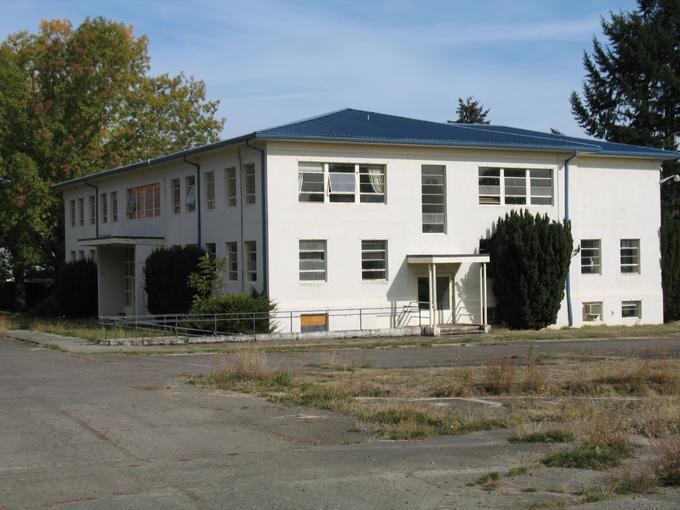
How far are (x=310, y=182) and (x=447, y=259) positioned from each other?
18.8 ft

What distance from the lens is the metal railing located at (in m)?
32.7

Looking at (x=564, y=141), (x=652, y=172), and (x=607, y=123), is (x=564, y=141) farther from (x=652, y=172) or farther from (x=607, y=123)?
(x=607, y=123)

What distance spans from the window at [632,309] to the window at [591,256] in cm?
198

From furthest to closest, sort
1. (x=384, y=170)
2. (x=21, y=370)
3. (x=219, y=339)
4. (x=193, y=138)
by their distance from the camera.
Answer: (x=193, y=138)
(x=384, y=170)
(x=219, y=339)
(x=21, y=370)

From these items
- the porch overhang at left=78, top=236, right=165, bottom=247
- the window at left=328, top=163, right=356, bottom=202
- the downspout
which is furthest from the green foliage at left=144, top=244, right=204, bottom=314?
the window at left=328, top=163, right=356, bottom=202

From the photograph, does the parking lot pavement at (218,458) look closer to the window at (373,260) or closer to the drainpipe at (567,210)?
the window at (373,260)

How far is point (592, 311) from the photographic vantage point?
40031 mm

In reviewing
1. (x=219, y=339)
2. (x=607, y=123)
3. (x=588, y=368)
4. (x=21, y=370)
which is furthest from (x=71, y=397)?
(x=607, y=123)

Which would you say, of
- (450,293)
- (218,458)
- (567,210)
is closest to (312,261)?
(450,293)

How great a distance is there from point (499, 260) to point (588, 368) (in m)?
16.9

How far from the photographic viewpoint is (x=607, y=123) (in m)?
61.7

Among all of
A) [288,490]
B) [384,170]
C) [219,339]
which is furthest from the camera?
[384,170]

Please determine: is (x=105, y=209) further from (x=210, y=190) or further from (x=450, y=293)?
(x=450, y=293)

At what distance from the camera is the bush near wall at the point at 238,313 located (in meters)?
32.6
